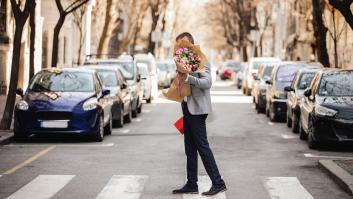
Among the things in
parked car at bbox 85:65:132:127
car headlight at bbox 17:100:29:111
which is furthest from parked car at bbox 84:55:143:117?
car headlight at bbox 17:100:29:111

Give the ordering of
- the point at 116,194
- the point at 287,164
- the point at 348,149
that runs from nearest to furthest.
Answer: the point at 116,194
the point at 287,164
the point at 348,149

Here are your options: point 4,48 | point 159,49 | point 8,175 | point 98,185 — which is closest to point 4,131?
point 8,175

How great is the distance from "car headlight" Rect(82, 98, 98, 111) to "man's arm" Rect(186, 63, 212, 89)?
23.0 ft

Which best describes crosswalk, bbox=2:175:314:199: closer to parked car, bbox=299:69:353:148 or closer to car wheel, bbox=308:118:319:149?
parked car, bbox=299:69:353:148

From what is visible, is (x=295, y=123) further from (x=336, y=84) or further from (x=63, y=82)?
(x=63, y=82)

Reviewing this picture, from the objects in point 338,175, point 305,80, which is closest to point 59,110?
point 338,175

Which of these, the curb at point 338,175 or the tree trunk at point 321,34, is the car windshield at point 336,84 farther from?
the tree trunk at point 321,34

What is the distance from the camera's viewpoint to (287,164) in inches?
563

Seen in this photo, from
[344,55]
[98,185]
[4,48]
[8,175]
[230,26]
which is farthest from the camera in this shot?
[230,26]

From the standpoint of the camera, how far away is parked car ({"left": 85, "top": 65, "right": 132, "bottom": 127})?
832 inches

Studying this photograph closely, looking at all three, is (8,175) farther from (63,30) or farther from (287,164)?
(63,30)

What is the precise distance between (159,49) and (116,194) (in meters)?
63.4

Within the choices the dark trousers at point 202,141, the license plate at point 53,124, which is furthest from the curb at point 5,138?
the dark trousers at point 202,141

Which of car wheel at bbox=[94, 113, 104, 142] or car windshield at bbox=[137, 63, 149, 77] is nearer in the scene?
car wheel at bbox=[94, 113, 104, 142]
